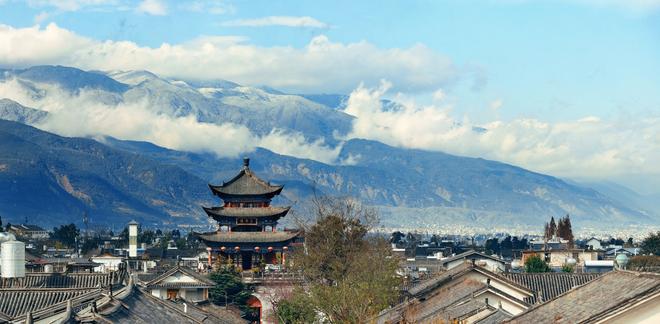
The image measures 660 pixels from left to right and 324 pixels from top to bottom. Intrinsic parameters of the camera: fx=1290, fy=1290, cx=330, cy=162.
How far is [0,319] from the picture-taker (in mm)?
38000

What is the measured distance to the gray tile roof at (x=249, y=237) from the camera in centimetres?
13538

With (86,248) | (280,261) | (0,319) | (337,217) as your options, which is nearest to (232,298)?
(337,217)

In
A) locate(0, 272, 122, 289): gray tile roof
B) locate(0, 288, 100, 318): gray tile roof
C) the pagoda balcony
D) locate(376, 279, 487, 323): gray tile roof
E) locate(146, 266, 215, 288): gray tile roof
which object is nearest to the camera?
locate(0, 288, 100, 318): gray tile roof

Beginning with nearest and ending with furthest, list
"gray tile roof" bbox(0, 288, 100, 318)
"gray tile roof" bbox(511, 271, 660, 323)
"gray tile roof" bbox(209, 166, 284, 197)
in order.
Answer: "gray tile roof" bbox(511, 271, 660, 323)
"gray tile roof" bbox(0, 288, 100, 318)
"gray tile roof" bbox(209, 166, 284, 197)

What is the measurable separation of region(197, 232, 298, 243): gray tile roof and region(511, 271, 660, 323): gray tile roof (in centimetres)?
10330

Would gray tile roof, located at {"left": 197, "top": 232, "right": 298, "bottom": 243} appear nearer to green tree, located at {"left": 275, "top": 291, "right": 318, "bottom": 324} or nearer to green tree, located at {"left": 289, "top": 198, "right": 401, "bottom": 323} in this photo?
green tree, located at {"left": 289, "top": 198, "right": 401, "bottom": 323}

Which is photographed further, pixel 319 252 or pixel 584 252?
pixel 584 252

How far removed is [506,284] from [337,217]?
3148 centimetres

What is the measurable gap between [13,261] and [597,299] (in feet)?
99.9

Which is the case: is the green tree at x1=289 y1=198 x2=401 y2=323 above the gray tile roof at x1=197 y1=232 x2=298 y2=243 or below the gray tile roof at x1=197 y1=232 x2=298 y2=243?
below

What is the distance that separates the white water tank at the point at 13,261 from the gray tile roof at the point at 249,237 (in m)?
81.4

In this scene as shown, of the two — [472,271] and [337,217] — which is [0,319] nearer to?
[472,271]

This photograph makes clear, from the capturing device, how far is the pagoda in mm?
136000

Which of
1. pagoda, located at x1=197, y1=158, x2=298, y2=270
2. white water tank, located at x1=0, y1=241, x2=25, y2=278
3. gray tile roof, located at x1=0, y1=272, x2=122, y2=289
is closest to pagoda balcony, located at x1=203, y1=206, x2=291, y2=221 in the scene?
pagoda, located at x1=197, y1=158, x2=298, y2=270
